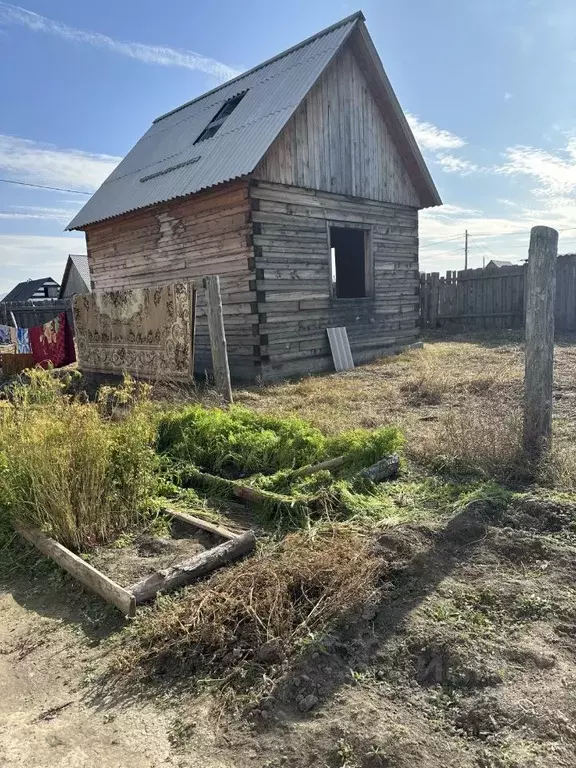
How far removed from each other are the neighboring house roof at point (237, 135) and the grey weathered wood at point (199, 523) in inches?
266

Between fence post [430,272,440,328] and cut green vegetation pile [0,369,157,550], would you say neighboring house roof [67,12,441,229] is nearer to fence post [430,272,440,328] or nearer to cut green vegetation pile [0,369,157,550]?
fence post [430,272,440,328]

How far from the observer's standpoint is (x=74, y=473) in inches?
149

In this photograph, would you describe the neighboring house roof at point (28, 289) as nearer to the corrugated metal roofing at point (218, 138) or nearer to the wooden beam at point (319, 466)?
the corrugated metal roofing at point (218, 138)

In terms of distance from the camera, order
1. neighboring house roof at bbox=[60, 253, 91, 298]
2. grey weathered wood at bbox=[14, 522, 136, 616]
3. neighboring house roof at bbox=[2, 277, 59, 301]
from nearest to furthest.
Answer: grey weathered wood at bbox=[14, 522, 136, 616]
neighboring house roof at bbox=[60, 253, 91, 298]
neighboring house roof at bbox=[2, 277, 59, 301]

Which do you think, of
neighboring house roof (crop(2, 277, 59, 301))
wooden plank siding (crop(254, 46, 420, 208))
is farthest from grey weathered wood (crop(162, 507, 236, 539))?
neighboring house roof (crop(2, 277, 59, 301))

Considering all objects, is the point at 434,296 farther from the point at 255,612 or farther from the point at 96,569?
the point at 255,612

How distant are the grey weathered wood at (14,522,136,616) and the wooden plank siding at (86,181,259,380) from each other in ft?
18.6

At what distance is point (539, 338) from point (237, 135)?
8.36m

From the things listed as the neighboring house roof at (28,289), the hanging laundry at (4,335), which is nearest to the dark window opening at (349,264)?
the hanging laundry at (4,335)

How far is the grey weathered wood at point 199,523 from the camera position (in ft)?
11.8

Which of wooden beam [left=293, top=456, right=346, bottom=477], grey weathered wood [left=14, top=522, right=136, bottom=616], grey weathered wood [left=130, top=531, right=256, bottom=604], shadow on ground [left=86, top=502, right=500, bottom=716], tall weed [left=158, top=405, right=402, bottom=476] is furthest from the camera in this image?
tall weed [left=158, top=405, right=402, bottom=476]

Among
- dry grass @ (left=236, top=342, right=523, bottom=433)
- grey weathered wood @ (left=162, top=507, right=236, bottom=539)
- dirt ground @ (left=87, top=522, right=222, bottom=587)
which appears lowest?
dirt ground @ (left=87, top=522, right=222, bottom=587)

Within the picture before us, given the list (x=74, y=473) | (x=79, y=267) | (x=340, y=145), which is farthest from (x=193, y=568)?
(x=79, y=267)

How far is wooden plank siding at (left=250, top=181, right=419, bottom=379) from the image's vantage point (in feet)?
32.0
